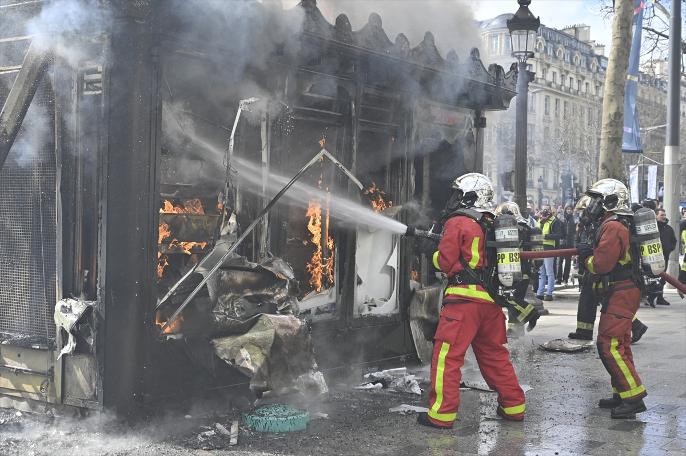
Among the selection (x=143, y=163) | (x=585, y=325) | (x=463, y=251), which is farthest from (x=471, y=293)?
(x=143, y=163)

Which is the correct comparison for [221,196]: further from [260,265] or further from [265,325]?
[265,325]

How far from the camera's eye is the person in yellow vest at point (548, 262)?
49.9ft

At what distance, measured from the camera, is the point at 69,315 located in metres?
5.47

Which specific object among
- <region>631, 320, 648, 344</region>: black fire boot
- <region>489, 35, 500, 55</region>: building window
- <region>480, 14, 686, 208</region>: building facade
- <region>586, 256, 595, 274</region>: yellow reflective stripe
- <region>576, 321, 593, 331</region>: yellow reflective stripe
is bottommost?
<region>631, 320, 648, 344</region>: black fire boot

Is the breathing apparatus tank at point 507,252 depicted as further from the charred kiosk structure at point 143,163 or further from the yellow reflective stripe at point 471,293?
the charred kiosk structure at point 143,163

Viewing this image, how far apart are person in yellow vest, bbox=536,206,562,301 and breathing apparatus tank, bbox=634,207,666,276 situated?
27.4 feet

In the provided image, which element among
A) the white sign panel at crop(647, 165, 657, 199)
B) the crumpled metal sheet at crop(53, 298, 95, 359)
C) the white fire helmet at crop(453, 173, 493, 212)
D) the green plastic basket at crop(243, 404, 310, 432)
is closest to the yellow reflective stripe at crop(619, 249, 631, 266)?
the white fire helmet at crop(453, 173, 493, 212)

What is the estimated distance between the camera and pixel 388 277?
317 inches

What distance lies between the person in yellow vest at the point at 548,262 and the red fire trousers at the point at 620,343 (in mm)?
8397

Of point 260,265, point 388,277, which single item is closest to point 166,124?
point 260,265

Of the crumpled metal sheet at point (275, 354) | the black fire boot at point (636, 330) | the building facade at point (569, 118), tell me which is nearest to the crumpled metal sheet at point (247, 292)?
the crumpled metal sheet at point (275, 354)

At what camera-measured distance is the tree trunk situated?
52.1ft

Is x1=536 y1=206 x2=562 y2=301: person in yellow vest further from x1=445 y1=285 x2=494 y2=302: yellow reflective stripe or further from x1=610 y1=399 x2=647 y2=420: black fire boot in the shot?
x1=445 y1=285 x2=494 y2=302: yellow reflective stripe

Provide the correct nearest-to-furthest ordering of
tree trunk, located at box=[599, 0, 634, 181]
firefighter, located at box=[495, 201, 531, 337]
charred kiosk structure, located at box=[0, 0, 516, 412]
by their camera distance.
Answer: charred kiosk structure, located at box=[0, 0, 516, 412]
firefighter, located at box=[495, 201, 531, 337]
tree trunk, located at box=[599, 0, 634, 181]
